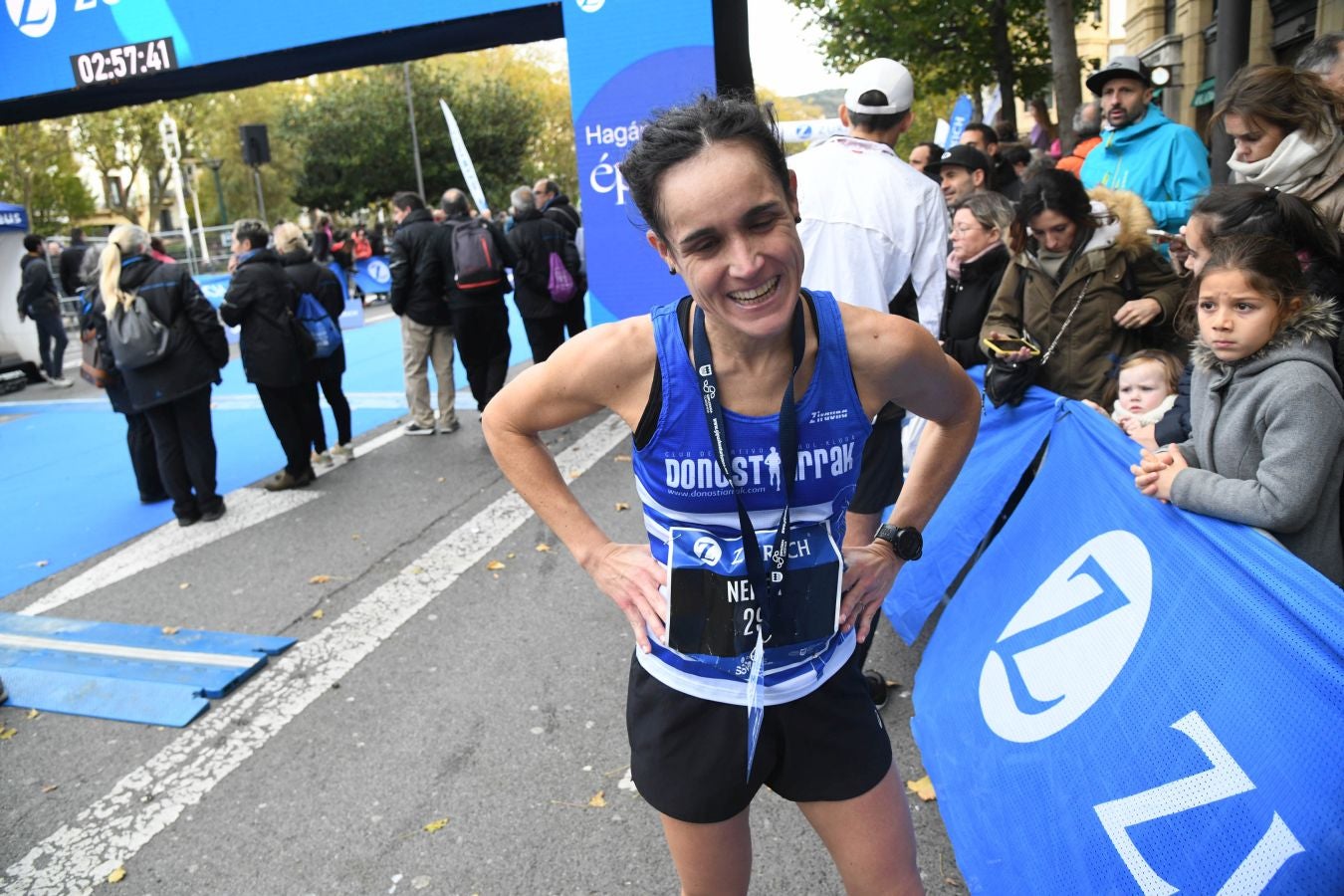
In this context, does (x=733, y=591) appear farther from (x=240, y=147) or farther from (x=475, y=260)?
(x=240, y=147)

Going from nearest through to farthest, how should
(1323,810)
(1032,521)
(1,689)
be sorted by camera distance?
(1323,810), (1032,521), (1,689)

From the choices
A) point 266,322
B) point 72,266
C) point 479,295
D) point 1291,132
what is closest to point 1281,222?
point 1291,132

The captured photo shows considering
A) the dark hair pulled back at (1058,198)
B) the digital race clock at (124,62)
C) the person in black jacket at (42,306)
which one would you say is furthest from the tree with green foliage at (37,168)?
the dark hair pulled back at (1058,198)

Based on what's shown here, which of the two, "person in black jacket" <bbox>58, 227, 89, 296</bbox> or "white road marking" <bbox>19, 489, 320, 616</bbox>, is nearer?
"white road marking" <bbox>19, 489, 320, 616</bbox>

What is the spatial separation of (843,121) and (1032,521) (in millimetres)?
1729

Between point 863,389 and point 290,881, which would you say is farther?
point 290,881

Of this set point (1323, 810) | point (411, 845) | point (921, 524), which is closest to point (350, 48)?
point (411, 845)

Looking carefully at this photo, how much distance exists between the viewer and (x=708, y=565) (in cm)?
186

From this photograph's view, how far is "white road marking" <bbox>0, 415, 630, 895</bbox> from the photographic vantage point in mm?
3219

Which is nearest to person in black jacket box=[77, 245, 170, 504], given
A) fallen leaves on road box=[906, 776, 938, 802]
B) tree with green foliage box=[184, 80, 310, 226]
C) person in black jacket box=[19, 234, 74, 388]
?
fallen leaves on road box=[906, 776, 938, 802]

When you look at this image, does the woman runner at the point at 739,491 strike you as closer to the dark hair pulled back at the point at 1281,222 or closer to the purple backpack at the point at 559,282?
the dark hair pulled back at the point at 1281,222

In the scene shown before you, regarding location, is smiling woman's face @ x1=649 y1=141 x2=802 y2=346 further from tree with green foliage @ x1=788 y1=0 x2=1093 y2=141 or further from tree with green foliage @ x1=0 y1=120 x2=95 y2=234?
tree with green foliage @ x1=0 y1=120 x2=95 y2=234

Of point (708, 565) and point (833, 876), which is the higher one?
point (708, 565)

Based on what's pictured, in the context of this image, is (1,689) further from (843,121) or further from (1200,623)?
(1200,623)
